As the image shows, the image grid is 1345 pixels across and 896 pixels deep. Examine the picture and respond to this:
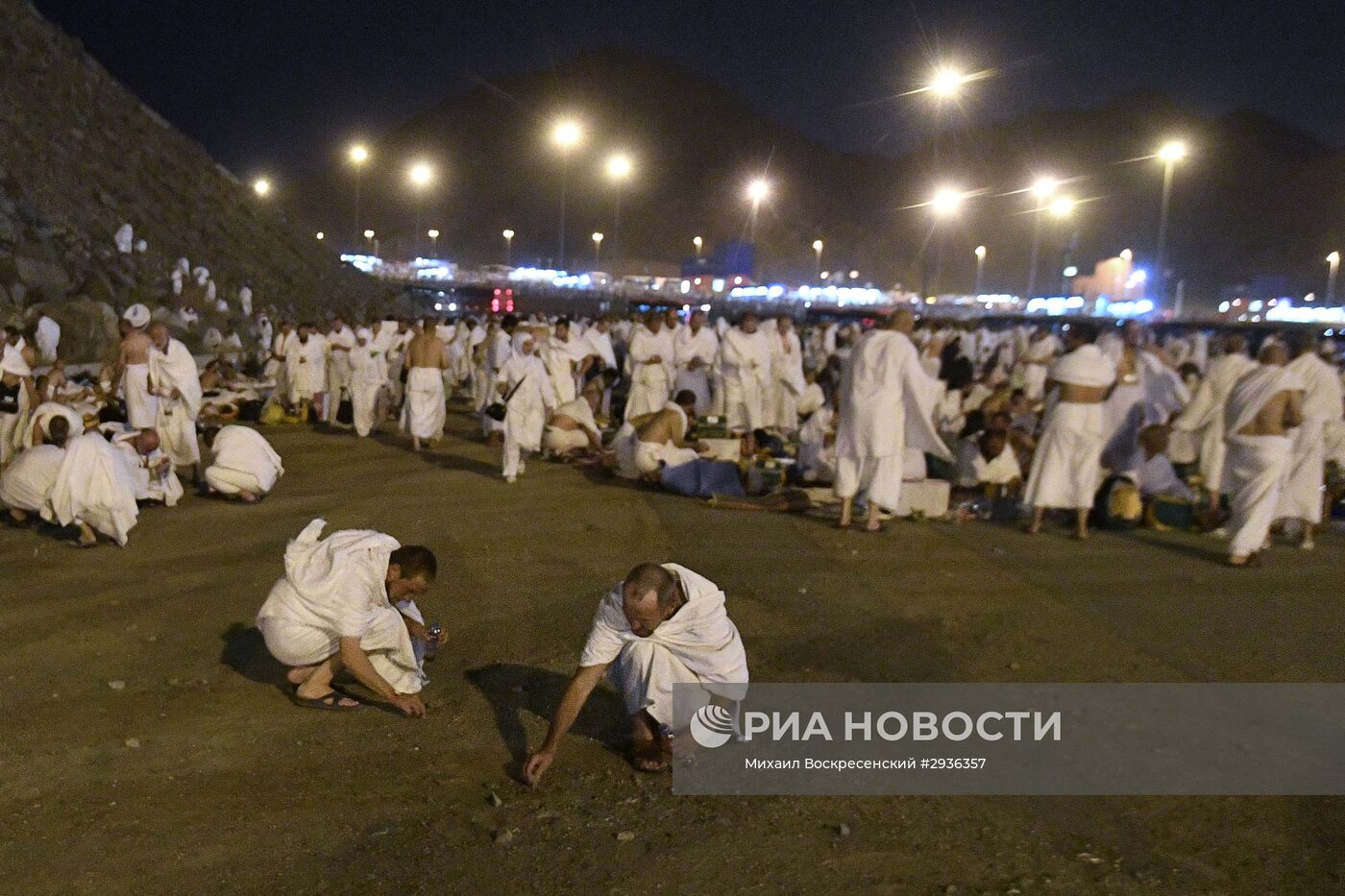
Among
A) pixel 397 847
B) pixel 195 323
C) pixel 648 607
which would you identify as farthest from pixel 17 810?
pixel 195 323

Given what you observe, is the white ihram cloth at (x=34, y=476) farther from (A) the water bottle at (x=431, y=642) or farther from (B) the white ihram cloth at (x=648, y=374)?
(B) the white ihram cloth at (x=648, y=374)

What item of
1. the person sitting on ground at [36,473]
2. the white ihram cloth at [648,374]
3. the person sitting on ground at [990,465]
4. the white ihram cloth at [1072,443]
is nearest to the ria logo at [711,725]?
the white ihram cloth at [1072,443]

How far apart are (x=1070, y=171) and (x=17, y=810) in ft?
449

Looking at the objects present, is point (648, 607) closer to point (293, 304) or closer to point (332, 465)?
point (332, 465)

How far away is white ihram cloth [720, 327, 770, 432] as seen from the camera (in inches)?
560

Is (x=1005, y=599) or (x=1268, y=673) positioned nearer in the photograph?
(x=1268, y=673)

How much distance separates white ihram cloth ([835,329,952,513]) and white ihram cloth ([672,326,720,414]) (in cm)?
486

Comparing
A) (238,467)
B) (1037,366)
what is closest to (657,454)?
(238,467)

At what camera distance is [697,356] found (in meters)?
15.6

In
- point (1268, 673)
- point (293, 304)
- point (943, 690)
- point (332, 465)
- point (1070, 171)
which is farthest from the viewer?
point (1070, 171)

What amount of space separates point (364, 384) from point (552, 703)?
414 inches

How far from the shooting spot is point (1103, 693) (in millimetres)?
5992

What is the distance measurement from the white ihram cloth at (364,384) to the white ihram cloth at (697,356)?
3.89 meters

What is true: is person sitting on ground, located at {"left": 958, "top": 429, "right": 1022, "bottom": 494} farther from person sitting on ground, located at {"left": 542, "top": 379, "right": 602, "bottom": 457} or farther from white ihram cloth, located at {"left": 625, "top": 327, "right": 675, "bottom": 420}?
white ihram cloth, located at {"left": 625, "top": 327, "right": 675, "bottom": 420}
